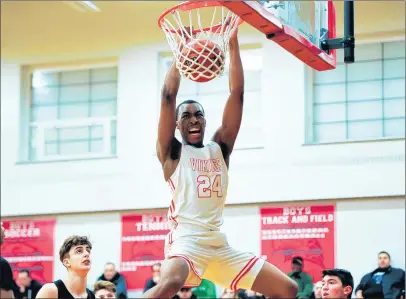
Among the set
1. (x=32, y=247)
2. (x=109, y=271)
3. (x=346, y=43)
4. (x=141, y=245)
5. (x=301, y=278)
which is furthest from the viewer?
(x=32, y=247)

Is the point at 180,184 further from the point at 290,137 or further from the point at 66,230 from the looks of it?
the point at 66,230

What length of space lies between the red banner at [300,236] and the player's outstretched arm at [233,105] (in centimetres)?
934

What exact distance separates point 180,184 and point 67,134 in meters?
12.2

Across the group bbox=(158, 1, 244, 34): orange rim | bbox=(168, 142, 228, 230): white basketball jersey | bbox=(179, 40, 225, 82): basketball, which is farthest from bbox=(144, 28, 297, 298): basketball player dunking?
bbox=(158, 1, 244, 34): orange rim

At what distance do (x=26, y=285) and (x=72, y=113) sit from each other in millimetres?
3960

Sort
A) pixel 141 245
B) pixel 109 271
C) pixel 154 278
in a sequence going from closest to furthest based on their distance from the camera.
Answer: pixel 154 278, pixel 109 271, pixel 141 245

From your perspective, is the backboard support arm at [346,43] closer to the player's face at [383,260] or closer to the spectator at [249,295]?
the spectator at [249,295]

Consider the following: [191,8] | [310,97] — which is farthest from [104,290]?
[310,97]

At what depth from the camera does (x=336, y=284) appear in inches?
333

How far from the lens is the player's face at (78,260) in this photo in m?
8.22

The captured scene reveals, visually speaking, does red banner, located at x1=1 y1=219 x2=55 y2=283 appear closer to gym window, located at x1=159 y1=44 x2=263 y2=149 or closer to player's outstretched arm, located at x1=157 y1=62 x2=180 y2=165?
gym window, located at x1=159 y1=44 x2=263 y2=149

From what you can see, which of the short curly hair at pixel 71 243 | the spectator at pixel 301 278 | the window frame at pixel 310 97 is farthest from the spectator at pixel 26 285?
the short curly hair at pixel 71 243

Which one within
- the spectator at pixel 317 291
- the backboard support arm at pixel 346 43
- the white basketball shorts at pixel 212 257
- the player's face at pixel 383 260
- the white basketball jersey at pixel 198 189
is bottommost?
the spectator at pixel 317 291

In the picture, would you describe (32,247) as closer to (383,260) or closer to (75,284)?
(383,260)
